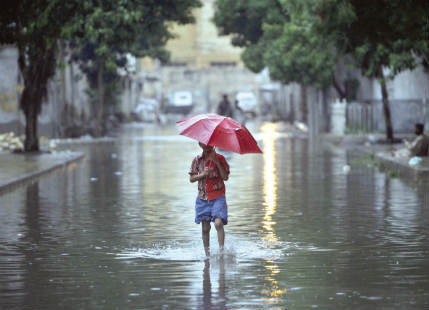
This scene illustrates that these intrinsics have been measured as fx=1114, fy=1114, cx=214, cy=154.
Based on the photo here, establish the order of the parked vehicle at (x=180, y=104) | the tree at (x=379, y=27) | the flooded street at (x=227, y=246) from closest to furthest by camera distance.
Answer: the flooded street at (x=227, y=246)
the tree at (x=379, y=27)
the parked vehicle at (x=180, y=104)

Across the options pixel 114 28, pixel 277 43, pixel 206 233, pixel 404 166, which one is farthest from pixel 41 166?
pixel 277 43

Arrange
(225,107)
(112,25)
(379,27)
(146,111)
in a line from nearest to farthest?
1. (379,27)
2. (112,25)
3. (225,107)
4. (146,111)

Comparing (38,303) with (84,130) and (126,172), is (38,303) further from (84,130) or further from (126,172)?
(84,130)

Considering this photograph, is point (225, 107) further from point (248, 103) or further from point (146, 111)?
point (248, 103)

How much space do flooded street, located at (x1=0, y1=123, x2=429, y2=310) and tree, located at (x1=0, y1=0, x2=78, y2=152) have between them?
131 inches

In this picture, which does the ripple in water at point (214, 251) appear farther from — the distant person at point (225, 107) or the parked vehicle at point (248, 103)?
the parked vehicle at point (248, 103)

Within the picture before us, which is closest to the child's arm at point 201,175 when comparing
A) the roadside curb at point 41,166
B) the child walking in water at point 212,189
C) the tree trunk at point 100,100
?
the child walking in water at point 212,189

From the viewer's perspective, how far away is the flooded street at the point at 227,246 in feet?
30.9

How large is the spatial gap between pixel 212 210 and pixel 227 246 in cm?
80

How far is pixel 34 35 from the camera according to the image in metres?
27.8

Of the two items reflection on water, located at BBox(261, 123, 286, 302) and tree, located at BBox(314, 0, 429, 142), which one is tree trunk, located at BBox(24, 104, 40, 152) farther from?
tree, located at BBox(314, 0, 429, 142)

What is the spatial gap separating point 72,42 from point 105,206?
36.5m

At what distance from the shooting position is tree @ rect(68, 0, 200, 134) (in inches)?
1271

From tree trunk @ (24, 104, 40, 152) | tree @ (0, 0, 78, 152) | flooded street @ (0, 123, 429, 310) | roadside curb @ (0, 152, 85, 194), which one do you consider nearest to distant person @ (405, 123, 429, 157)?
flooded street @ (0, 123, 429, 310)
